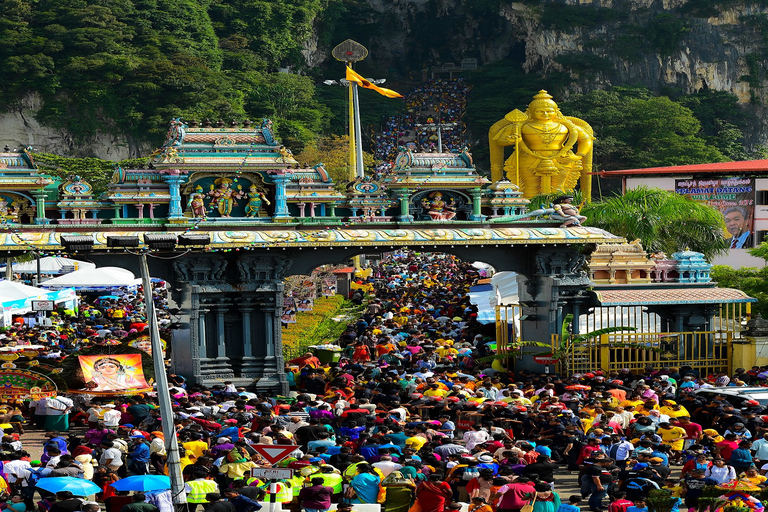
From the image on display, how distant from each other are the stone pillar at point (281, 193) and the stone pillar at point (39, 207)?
4.71 metres

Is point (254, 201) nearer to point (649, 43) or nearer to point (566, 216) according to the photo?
point (566, 216)

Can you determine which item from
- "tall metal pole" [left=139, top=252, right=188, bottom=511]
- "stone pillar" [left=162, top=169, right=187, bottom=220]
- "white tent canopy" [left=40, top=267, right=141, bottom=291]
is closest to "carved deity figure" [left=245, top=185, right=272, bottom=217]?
"stone pillar" [left=162, top=169, right=187, bottom=220]

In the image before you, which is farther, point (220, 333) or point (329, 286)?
point (329, 286)

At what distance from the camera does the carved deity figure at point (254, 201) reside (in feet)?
81.7

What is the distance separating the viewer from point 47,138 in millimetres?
89312

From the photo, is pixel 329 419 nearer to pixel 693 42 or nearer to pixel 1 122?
pixel 1 122

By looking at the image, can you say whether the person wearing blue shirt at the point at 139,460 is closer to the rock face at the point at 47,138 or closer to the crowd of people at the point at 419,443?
the crowd of people at the point at 419,443

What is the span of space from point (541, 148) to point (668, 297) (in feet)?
70.8

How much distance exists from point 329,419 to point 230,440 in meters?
2.37

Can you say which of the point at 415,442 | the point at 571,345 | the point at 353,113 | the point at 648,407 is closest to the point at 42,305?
the point at 571,345

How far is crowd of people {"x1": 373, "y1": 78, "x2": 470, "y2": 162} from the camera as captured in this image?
9325cm

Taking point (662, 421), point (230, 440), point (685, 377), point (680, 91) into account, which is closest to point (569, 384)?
point (685, 377)

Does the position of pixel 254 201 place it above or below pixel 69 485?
above

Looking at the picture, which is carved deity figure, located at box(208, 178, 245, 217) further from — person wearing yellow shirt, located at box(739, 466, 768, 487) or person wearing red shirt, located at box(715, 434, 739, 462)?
person wearing yellow shirt, located at box(739, 466, 768, 487)
